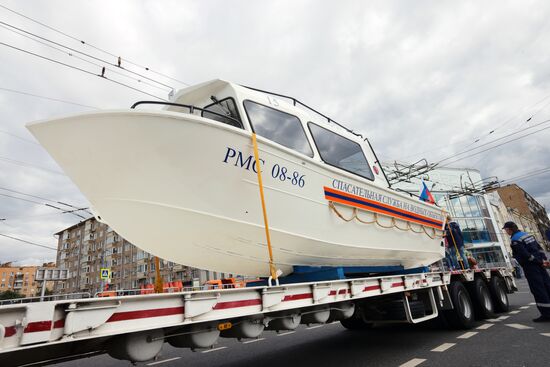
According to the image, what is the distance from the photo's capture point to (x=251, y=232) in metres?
3.56

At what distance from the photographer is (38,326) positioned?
1.57 m

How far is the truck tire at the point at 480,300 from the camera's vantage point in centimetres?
649

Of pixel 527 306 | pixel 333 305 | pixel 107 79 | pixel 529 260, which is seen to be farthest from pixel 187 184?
pixel 527 306

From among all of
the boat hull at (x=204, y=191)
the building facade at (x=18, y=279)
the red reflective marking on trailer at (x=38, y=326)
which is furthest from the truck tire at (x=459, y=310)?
the building facade at (x=18, y=279)

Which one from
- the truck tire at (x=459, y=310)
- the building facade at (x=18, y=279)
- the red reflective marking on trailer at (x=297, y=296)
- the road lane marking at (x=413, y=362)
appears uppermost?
the building facade at (x=18, y=279)

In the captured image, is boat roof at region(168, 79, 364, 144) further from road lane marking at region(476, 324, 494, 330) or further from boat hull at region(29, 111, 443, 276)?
road lane marking at region(476, 324, 494, 330)

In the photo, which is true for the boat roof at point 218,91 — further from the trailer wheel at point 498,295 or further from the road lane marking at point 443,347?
the trailer wheel at point 498,295

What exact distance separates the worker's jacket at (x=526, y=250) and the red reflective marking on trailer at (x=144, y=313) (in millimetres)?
6809

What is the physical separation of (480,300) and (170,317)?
6657 millimetres

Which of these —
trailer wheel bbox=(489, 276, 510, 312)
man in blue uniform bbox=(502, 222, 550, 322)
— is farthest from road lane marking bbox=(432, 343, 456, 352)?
trailer wheel bbox=(489, 276, 510, 312)

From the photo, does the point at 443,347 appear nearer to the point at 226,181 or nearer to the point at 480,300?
the point at 480,300

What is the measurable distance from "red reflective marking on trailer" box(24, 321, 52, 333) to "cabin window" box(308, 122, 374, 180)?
11.4 feet

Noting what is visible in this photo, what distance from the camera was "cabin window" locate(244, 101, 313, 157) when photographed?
12.6ft

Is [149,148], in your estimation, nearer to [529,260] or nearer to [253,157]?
[253,157]
